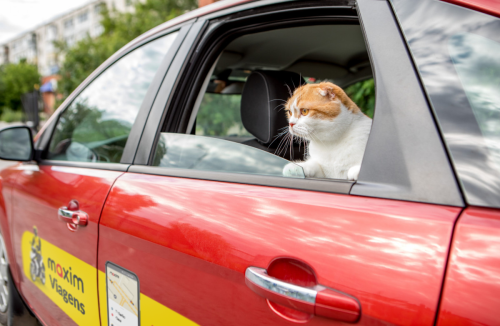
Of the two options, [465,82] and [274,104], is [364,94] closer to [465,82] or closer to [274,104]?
[274,104]

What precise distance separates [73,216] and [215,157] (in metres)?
0.70

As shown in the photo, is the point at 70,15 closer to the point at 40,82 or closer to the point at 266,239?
the point at 40,82

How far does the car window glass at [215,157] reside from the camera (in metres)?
1.22

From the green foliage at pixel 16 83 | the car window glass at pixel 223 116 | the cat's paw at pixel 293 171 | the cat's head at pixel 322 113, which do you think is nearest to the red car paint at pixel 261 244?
the cat's paw at pixel 293 171

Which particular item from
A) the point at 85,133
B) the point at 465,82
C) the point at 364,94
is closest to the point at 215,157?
the point at 465,82

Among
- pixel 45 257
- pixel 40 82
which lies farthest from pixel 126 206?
pixel 40 82

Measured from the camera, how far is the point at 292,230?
2.84ft

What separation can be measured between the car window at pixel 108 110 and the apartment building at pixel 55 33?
4238 cm

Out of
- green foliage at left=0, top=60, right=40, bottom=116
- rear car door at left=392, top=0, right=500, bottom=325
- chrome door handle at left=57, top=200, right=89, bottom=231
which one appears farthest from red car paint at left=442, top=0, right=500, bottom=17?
green foliage at left=0, top=60, right=40, bottom=116

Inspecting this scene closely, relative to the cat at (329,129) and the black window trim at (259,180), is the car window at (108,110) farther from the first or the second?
the cat at (329,129)

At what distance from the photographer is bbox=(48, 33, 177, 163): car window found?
184 centimetres

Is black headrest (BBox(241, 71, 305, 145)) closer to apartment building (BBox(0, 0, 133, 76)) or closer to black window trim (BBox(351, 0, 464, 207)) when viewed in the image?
black window trim (BBox(351, 0, 464, 207))

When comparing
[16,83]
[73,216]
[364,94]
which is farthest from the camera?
[16,83]

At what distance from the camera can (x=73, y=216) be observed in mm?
1567
